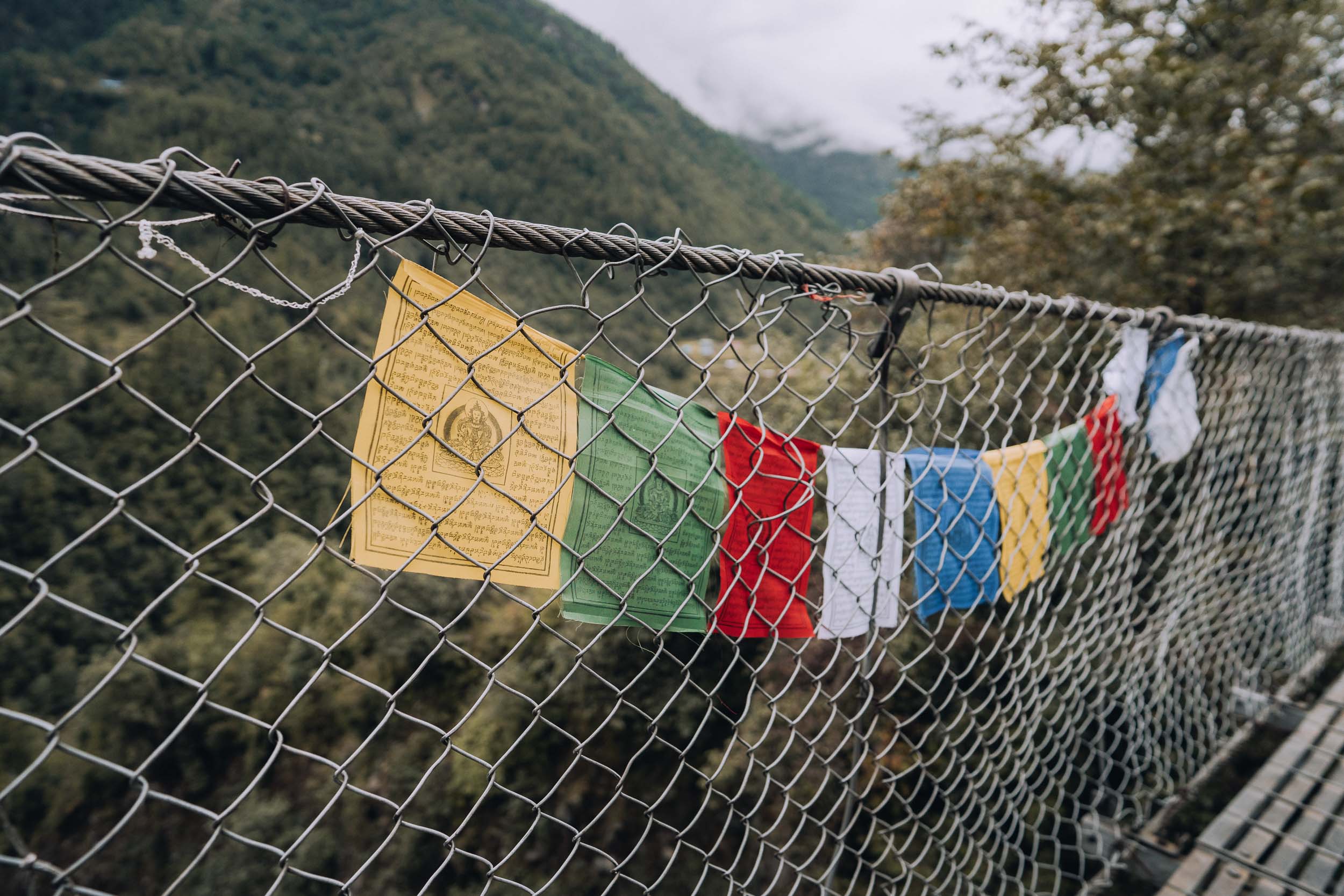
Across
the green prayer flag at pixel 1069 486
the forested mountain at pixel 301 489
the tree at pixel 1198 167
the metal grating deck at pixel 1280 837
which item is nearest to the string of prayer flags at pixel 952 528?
the green prayer flag at pixel 1069 486

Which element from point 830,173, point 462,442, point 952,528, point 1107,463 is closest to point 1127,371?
point 1107,463

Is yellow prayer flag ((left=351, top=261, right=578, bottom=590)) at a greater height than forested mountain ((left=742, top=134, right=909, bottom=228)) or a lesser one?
lesser

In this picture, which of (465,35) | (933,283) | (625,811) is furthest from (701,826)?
(465,35)

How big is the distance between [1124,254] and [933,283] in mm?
6311

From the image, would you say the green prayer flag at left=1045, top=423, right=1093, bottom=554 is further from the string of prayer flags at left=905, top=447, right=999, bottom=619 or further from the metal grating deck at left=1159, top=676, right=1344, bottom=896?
the metal grating deck at left=1159, top=676, right=1344, bottom=896

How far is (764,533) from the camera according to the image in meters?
1.12

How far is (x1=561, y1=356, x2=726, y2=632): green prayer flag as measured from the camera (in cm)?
93

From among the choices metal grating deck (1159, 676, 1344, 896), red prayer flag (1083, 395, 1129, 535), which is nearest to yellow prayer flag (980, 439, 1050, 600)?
red prayer flag (1083, 395, 1129, 535)

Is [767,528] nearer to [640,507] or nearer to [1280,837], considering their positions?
[640,507]

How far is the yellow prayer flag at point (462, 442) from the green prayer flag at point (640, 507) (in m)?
0.03

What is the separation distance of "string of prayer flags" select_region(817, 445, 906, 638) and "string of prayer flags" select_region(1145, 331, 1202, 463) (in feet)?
3.32

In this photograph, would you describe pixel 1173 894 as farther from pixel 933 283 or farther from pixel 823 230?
pixel 823 230

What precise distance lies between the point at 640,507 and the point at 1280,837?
1.86m

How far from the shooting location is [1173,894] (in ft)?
4.91
